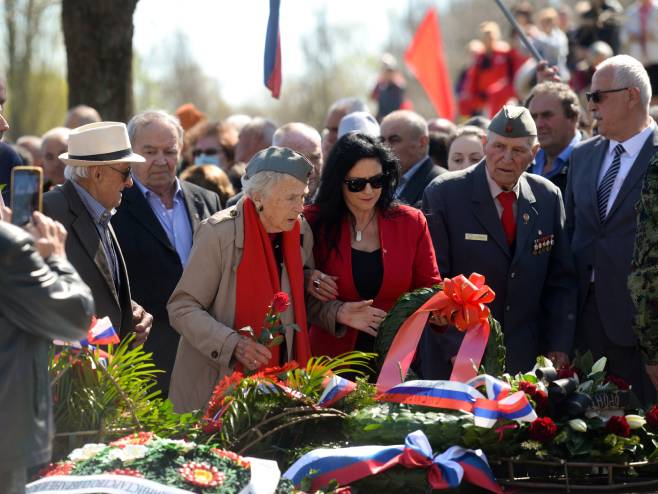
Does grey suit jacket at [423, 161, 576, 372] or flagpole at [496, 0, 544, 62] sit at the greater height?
flagpole at [496, 0, 544, 62]

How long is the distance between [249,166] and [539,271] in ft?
6.56

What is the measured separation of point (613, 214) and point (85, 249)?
3169mm

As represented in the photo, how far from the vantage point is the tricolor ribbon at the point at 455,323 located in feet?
17.2

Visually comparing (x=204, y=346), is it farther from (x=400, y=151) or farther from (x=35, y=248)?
(x=400, y=151)

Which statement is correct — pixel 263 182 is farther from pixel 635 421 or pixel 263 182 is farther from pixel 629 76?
pixel 629 76

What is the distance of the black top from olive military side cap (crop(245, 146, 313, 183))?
2.10 ft

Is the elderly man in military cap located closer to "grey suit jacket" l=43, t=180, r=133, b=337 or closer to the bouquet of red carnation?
the bouquet of red carnation

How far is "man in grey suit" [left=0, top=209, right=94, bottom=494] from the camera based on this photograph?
366 centimetres

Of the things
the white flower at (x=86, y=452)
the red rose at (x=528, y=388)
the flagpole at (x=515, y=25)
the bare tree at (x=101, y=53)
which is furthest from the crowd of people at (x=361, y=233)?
the bare tree at (x=101, y=53)

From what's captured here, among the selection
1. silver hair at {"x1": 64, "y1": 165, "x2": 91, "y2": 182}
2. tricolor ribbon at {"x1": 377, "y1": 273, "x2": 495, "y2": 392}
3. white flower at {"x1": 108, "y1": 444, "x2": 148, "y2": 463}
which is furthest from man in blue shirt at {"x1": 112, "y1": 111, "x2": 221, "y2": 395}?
white flower at {"x1": 108, "y1": 444, "x2": 148, "y2": 463}

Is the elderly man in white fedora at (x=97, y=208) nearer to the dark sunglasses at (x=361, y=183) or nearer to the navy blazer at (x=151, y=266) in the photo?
the navy blazer at (x=151, y=266)

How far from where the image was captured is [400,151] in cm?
855

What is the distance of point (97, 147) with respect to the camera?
20.4 ft

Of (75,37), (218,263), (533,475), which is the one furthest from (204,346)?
(75,37)
